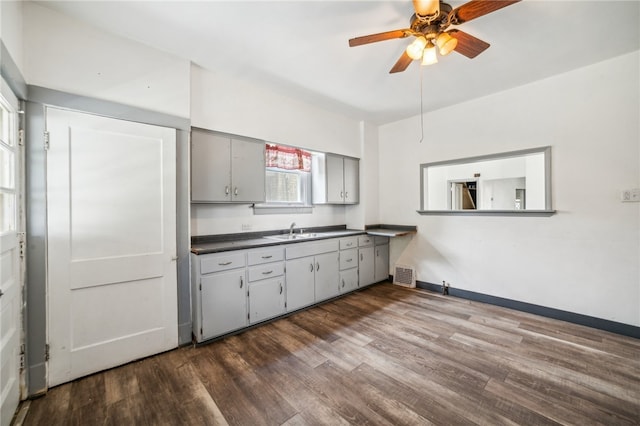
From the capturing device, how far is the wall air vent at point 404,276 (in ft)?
13.2

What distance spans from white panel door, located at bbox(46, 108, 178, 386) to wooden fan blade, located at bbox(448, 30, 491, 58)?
240 centimetres

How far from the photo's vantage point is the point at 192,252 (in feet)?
8.03

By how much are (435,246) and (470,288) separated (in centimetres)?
70

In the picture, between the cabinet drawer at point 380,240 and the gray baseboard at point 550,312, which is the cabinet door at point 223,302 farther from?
the gray baseboard at point 550,312

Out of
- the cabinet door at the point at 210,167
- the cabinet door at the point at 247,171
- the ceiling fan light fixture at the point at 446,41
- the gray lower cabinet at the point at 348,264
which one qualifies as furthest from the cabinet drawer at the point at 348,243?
the ceiling fan light fixture at the point at 446,41

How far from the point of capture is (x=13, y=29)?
1576mm

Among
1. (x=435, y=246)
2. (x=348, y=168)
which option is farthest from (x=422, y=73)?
(x=435, y=246)

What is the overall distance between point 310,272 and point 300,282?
0.18 meters

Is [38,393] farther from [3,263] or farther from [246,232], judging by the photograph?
[246,232]

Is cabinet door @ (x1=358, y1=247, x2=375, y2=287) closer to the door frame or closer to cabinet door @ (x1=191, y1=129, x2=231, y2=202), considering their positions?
cabinet door @ (x1=191, y1=129, x2=231, y2=202)

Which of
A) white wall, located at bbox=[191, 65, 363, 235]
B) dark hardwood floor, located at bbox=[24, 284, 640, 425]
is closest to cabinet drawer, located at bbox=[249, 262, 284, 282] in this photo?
dark hardwood floor, located at bbox=[24, 284, 640, 425]

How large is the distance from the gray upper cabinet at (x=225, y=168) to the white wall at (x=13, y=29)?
45.1 inches

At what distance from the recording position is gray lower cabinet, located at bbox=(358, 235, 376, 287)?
388 cm

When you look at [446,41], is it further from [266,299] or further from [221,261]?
[266,299]
